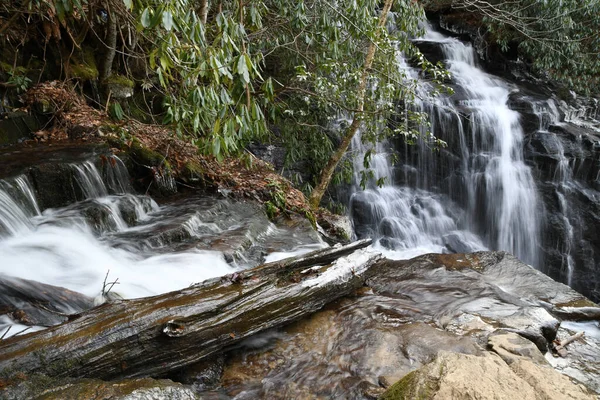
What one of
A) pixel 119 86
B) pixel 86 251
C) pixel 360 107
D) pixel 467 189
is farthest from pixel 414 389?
pixel 467 189

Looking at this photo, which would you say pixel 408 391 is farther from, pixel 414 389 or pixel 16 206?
pixel 16 206

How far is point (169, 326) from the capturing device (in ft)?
8.27

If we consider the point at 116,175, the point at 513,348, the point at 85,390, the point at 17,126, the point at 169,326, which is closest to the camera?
the point at 85,390

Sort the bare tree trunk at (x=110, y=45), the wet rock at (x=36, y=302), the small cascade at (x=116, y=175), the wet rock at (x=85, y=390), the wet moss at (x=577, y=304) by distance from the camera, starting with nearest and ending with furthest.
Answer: the wet rock at (x=85, y=390)
the wet rock at (x=36, y=302)
the wet moss at (x=577, y=304)
the small cascade at (x=116, y=175)
the bare tree trunk at (x=110, y=45)

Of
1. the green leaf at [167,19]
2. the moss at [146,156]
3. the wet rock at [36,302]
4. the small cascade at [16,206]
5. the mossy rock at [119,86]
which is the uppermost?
the mossy rock at [119,86]

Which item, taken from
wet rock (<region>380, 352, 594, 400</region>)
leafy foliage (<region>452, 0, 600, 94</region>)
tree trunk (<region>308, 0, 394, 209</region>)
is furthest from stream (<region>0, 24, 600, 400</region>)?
leafy foliage (<region>452, 0, 600, 94</region>)

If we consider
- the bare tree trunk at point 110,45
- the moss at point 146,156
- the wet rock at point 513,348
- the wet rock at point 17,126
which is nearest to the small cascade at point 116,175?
the moss at point 146,156

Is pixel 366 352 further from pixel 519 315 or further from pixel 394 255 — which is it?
pixel 394 255

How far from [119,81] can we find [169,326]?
255 inches

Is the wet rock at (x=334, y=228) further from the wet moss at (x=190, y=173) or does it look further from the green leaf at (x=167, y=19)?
the green leaf at (x=167, y=19)

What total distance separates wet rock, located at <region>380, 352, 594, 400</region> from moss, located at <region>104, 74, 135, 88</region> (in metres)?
7.33

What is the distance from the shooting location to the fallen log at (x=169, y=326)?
2211 mm

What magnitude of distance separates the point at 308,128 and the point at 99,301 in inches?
226

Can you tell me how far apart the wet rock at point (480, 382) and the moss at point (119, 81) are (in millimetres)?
7330
